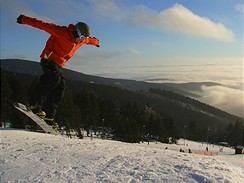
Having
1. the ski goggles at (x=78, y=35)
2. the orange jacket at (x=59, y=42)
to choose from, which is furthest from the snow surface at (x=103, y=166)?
the ski goggles at (x=78, y=35)

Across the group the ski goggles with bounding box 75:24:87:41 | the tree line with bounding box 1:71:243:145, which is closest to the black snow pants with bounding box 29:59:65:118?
the ski goggles with bounding box 75:24:87:41

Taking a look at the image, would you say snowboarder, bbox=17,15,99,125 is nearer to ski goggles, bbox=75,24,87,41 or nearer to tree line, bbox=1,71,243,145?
ski goggles, bbox=75,24,87,41

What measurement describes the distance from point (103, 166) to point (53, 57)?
3.26 m

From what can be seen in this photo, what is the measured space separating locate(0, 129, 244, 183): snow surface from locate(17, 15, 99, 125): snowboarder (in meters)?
1.53

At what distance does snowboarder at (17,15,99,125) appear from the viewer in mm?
7482

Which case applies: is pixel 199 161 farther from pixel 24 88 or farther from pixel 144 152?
pixel 24 88

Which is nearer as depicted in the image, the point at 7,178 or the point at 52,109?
the point at 7,178

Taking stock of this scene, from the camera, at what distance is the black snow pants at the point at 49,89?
26.0ft

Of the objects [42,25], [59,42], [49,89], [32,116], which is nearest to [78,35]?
[59,42]

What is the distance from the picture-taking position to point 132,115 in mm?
92250

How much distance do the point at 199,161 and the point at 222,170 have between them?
1.77 feet

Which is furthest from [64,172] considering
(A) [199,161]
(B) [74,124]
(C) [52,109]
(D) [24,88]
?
(B) [74,124]

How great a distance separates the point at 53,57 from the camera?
7.86 m

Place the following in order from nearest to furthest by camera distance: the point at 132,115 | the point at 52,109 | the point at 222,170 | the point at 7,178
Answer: the point at 7,178 → the point at 222,170 → the point at 52,109 → the point at 132,115
